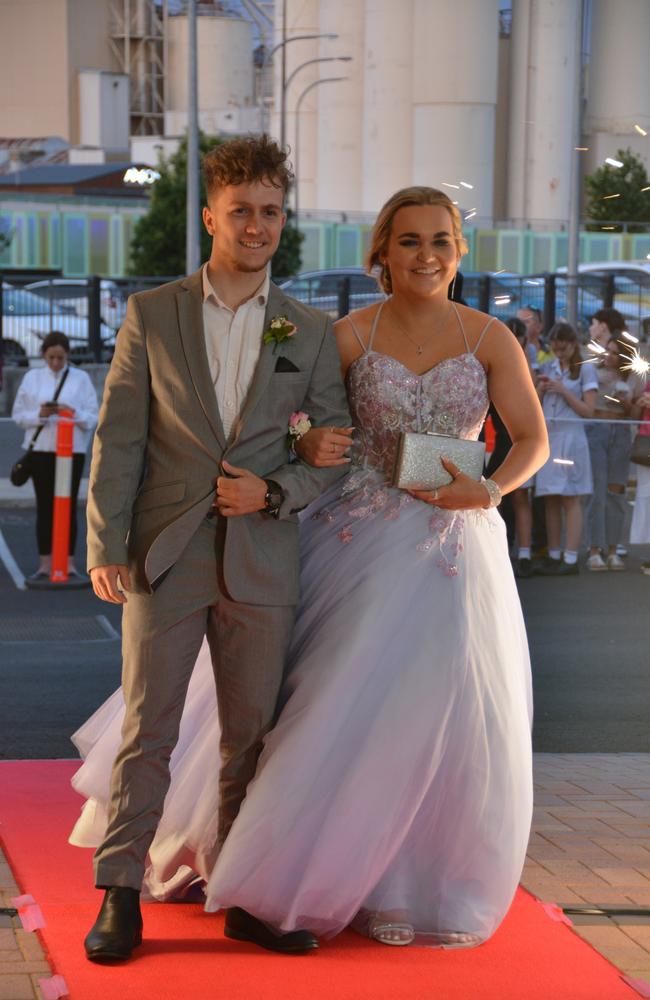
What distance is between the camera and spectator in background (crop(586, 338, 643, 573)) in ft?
36.0

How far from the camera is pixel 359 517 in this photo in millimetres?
4305

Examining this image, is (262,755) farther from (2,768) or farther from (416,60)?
(416,60)

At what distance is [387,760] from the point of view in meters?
4.01

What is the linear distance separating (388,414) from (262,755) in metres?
1.02

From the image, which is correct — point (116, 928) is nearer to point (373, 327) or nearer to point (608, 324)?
point (373, 327)

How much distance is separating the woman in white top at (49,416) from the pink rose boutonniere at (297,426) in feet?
25.3

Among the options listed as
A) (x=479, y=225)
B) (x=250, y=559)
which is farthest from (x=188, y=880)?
(x=479, y=225)

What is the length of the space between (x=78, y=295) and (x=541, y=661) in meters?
20.0

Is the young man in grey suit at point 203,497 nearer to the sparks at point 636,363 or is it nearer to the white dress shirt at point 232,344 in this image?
the white dress shirt at point 232,344

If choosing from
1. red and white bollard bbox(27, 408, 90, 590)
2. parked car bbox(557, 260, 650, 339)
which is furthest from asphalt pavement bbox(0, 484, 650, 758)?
parked car bbox(557, 260, 650, 339)

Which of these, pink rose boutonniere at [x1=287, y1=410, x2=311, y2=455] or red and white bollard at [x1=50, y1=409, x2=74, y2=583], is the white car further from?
pink rose boutonniere at [x1=287, y1=410, x2=311, y2=455]

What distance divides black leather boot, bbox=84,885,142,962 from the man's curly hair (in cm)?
186

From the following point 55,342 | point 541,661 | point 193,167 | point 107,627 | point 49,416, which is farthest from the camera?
point 193,167

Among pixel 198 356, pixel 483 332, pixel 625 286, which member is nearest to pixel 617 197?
pixel 483 332
